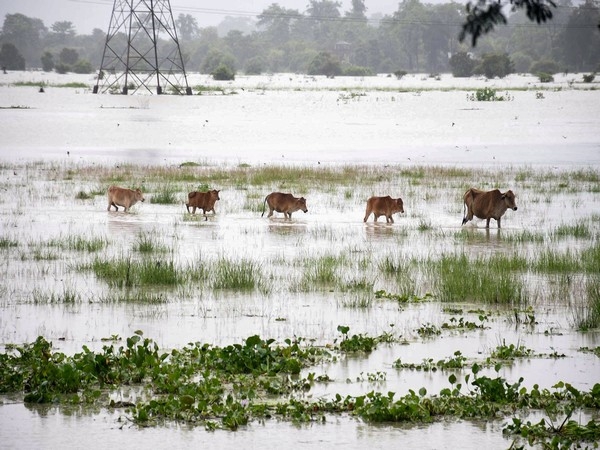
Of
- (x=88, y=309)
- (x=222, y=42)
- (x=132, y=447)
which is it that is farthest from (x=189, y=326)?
(x=222, y=42)

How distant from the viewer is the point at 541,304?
11805 mm

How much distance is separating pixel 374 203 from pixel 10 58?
131 meters

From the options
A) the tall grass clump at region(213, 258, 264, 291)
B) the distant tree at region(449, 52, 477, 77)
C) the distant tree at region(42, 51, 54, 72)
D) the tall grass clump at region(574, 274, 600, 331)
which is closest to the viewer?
the tall grass clump at region(574, 274, 600, 331)

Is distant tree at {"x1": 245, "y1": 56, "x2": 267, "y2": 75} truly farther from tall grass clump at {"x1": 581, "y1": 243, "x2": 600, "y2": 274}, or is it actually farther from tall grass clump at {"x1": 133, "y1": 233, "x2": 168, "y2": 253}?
tall grass clump at {"x1": 581, "y1": 243, "x2": 600, "y2": 274}

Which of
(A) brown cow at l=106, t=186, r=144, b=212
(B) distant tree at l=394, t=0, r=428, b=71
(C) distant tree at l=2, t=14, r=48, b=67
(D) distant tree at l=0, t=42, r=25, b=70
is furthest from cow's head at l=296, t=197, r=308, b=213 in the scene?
(C) distant tree at l=2, t=14, r=48, b=67

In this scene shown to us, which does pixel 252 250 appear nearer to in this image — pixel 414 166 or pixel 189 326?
pixel 189 326

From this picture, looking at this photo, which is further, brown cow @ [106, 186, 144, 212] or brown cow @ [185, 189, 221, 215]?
brown cow @ [106, 186, 144, 212]

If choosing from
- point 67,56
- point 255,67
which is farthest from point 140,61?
point 255,67

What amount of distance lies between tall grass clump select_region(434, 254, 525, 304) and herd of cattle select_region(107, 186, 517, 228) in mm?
3572

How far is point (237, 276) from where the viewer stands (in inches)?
503

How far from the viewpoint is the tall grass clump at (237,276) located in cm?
1268

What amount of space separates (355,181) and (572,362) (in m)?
→ 17.4

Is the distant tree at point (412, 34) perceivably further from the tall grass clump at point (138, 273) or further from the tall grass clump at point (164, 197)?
the tall grass clump at point (138, 273)

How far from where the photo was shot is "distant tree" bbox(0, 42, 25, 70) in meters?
140
